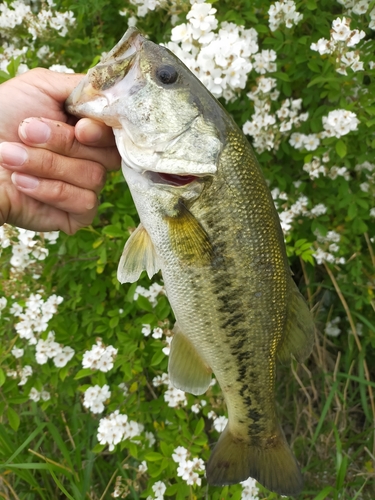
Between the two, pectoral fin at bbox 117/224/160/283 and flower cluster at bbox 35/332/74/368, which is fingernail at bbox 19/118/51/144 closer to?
pectoral fin at bbox 117/224/160/283

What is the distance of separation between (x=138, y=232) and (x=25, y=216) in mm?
634

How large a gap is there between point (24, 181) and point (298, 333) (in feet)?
4.20

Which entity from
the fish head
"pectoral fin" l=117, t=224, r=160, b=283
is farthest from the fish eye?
"pectoral fin" l=117, t=224, r=160, b=283

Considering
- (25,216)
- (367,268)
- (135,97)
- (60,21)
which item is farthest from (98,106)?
(367,268)

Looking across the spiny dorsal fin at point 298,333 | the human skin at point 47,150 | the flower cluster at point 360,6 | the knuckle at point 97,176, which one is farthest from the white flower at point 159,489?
the flower cluster at point 360,6

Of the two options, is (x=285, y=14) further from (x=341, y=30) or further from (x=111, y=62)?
(x=111, y=62)

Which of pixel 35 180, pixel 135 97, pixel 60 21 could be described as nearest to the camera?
pixel 135 97

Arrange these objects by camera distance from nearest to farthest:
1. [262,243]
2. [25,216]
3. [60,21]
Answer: [262,243] → [25,216] → [60,21]

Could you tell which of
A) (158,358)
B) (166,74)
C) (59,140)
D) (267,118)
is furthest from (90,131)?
(158,358)

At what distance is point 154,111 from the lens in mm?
1398

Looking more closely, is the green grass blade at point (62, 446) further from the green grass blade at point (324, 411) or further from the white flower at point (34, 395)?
the green grass blade at point (324, 411)

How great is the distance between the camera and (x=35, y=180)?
164cm

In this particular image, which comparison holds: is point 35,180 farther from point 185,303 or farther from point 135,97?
point 185,303

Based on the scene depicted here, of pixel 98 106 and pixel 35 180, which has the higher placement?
pixel 98 106
